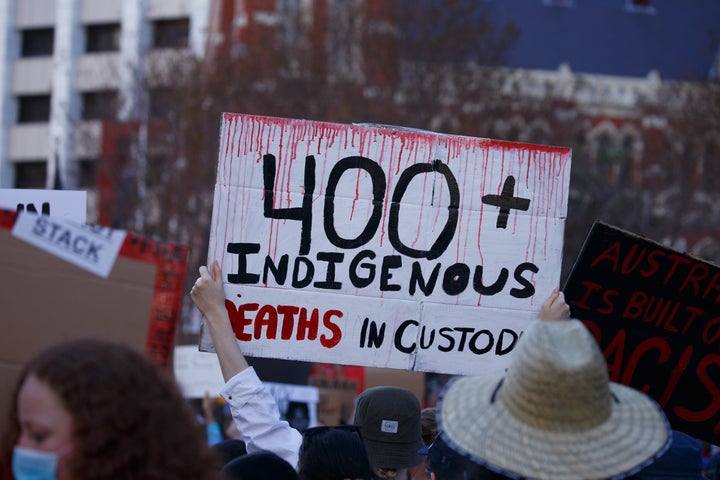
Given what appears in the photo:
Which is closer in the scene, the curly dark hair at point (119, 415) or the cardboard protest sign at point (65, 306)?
the curly dark hair at point (119, 415)

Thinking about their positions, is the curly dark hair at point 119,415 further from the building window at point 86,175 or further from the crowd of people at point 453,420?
the building window at point 86,175

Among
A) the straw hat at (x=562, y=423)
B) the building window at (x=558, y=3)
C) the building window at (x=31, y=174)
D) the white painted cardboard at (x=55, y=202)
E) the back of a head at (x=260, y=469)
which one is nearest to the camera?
the straw hat at (x=562, y=423)

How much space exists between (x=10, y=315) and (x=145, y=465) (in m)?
0.95

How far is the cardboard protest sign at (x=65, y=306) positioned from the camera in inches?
131

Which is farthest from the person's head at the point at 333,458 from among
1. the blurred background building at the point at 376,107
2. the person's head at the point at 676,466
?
the blurred background building at the point at 376,107

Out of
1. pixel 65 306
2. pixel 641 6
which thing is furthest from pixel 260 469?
pixel 641 6

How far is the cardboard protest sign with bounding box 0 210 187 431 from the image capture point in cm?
333

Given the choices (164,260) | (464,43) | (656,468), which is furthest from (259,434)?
(464,43)

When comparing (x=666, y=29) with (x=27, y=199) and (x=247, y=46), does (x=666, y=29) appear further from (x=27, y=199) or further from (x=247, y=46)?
(x=27, y=199)

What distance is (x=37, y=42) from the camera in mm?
48000

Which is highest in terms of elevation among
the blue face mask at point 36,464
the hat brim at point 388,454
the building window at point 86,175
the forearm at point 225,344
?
the blue face mask at point 36,464

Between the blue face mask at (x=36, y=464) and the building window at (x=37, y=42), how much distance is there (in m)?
47.0

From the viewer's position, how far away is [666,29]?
4159 cm

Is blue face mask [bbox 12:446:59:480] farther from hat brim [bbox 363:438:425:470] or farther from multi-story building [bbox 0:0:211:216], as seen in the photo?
multi-story building [bbox 0:0:211:216]
